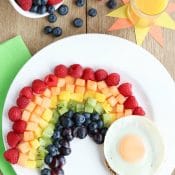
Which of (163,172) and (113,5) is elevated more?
(113,5)

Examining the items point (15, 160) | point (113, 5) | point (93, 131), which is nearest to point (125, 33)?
point (113, 5)

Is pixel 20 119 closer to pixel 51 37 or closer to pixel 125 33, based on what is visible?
pixel 51 37

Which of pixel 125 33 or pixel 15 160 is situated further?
pixel 125 33

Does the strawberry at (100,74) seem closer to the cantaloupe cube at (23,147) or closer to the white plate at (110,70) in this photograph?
the white plate at (110,70)

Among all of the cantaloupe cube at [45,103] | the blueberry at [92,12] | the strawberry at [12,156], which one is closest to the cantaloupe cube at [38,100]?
the cantaloupe cube at [45,103]

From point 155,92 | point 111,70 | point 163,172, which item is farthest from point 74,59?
point 163,172

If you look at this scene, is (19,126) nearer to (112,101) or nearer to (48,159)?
(48,159)

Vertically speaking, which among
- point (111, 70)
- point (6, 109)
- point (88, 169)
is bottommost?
point (88, 169)
